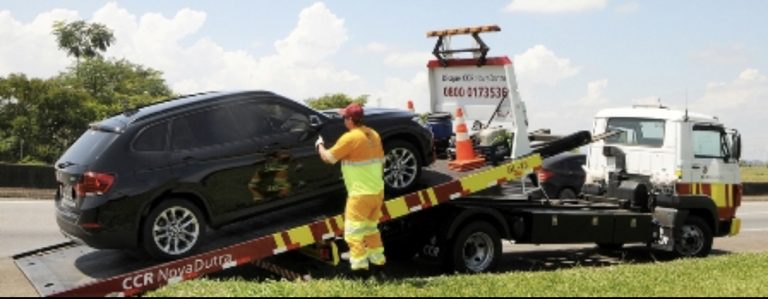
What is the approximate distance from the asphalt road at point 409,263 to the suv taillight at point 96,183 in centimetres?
177

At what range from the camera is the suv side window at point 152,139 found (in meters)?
7.33

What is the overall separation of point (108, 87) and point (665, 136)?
38738 mm

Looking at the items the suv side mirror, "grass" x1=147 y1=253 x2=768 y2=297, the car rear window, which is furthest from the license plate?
the suv side mirror

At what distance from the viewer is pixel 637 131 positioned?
1245 cm

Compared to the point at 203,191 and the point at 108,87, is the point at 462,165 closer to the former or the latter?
the point at 203,191

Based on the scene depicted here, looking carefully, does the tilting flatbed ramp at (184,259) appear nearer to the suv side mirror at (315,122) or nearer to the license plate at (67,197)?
the license plate at (67,197)

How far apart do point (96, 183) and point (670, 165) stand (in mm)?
8505

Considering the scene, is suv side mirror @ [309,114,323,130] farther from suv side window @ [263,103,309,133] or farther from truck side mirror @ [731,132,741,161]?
truck side mirror @ [731,132,741,161]


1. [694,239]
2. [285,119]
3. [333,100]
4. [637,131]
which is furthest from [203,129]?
[333,100]

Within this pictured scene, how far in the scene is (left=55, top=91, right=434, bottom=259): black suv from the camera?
23.2 ft

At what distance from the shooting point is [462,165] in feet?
31.7

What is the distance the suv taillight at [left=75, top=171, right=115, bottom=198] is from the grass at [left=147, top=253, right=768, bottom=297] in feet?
3.36

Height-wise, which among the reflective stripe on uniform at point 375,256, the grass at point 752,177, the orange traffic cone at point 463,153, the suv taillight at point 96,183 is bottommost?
the grass at point 752,177

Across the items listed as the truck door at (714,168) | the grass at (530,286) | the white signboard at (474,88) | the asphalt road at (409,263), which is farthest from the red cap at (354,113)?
the truck door at (714,168)
